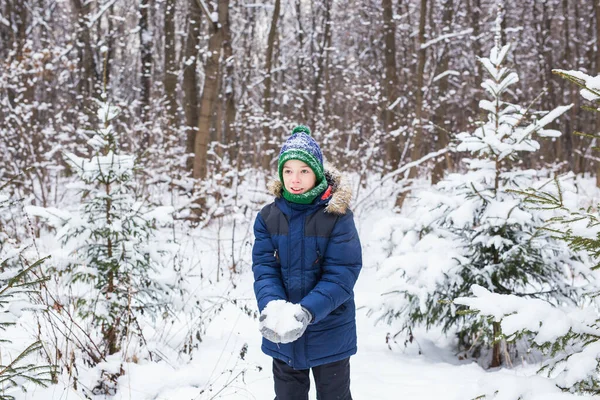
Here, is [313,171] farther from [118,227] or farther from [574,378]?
[118,227]

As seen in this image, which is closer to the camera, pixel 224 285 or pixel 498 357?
pixel 498 357

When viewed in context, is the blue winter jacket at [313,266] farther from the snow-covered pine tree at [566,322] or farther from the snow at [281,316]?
the snow-covered pine tree at [566,322]

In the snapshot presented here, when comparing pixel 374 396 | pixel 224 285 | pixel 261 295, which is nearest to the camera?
pixel 261 295

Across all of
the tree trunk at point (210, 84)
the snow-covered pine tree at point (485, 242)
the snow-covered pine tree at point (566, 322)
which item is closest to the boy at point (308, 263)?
the snow-covered pine tree at point (566, 322)

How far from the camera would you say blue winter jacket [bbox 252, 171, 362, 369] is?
7.27 ft

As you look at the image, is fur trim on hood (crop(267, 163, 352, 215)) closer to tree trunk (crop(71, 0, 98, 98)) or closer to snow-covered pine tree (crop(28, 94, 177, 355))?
snow-covered pine tree (crop(28, 94, 177, 355))

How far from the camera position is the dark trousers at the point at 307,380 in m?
2.32

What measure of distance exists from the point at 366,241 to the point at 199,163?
335 cm

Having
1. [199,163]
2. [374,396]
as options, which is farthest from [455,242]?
[199,163]

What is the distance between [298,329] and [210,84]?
719 centimetres

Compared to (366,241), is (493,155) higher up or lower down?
higher up

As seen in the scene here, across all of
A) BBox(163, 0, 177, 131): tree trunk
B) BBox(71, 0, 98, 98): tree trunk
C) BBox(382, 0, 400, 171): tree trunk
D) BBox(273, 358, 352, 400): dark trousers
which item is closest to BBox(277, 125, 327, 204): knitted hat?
BBox(273, 358, 352, 400): dark trousers

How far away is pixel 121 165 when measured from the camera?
3.51m

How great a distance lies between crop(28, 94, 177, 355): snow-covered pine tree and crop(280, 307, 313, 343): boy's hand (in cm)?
172
